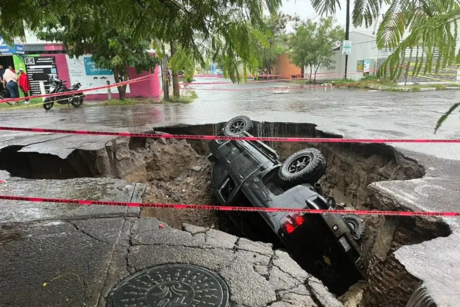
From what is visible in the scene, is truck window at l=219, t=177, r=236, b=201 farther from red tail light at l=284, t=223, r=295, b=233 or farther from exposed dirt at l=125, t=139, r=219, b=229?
red tail light at l=284, t=223, r=295, b=233

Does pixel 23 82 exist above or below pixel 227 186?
above

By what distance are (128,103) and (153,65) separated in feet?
6.38

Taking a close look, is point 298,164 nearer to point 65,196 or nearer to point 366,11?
point 366,11

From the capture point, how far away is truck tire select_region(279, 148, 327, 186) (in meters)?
4.04

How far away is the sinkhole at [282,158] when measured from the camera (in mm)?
3033

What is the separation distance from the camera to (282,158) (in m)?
7.41

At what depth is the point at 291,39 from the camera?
2706 cm

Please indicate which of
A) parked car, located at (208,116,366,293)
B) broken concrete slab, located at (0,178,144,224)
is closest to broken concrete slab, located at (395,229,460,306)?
parked car, located at (208,116,366,293)

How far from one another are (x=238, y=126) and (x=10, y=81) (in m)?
13.3

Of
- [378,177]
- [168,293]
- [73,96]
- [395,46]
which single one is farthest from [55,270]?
[73,96]

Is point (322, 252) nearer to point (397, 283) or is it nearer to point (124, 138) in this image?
point (397, 283)

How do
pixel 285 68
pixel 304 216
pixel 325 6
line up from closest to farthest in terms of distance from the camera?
pixel 325 6
pixel 304 216
pixel 285 68

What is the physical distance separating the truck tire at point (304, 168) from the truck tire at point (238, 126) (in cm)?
181

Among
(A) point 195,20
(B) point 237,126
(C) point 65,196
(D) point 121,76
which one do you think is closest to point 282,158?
(B) point 237,126
